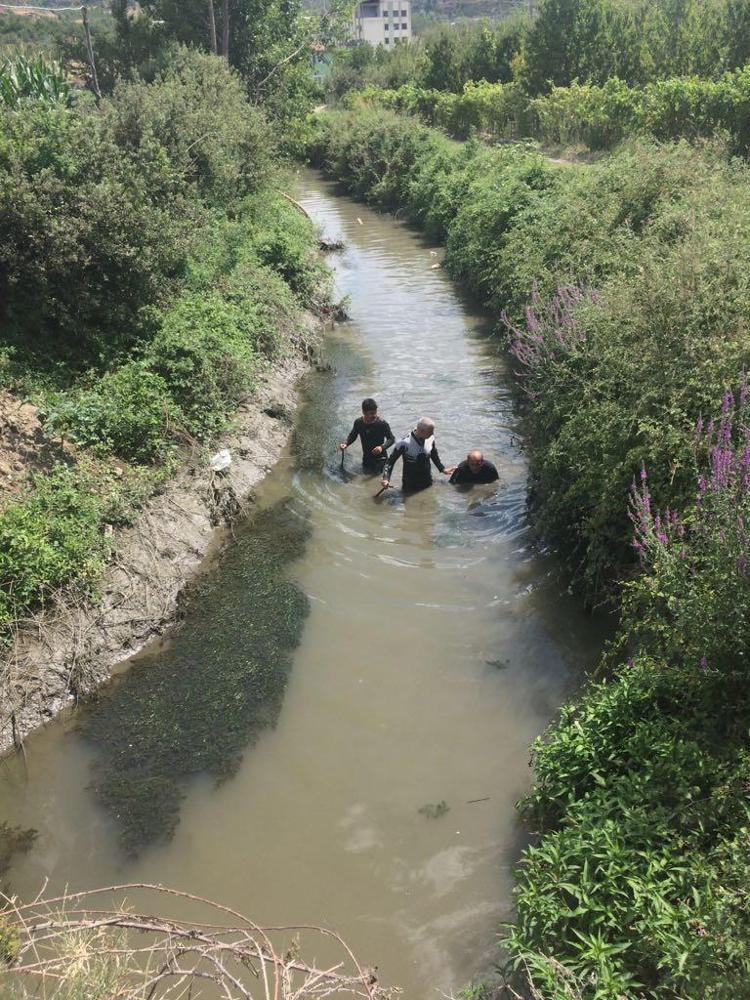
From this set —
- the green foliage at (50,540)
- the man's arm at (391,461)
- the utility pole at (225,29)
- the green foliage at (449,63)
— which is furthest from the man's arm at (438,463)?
the green foliage at (449,63)

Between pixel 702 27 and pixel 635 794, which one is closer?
pixel 635 794

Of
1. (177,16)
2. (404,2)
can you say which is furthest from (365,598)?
(404,2)

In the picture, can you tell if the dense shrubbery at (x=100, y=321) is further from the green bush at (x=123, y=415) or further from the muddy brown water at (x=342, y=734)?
the muddy brown water at (x=342, y=734)

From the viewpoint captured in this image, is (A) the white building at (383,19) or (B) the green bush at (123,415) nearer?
(B) the green bush at (123,415)

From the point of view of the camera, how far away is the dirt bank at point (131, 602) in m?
7.28

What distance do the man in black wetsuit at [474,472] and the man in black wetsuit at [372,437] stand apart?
117 centimetres

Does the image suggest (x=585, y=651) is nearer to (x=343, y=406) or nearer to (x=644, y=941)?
(x=644, y=941)

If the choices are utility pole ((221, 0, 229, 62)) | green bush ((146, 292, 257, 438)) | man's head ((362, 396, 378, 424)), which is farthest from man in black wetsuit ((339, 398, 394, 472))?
utility pole ((221, 0, 229, 62))

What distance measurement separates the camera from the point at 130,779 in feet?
21.8

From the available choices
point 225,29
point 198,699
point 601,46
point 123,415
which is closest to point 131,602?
point 198,699

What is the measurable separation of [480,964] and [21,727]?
4563 millimetres

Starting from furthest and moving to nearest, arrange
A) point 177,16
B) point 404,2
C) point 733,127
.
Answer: point 404,2 < point 177,16 < point 733,127

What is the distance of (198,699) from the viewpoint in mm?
7480

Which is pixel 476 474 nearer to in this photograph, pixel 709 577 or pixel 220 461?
pixel 220 461
